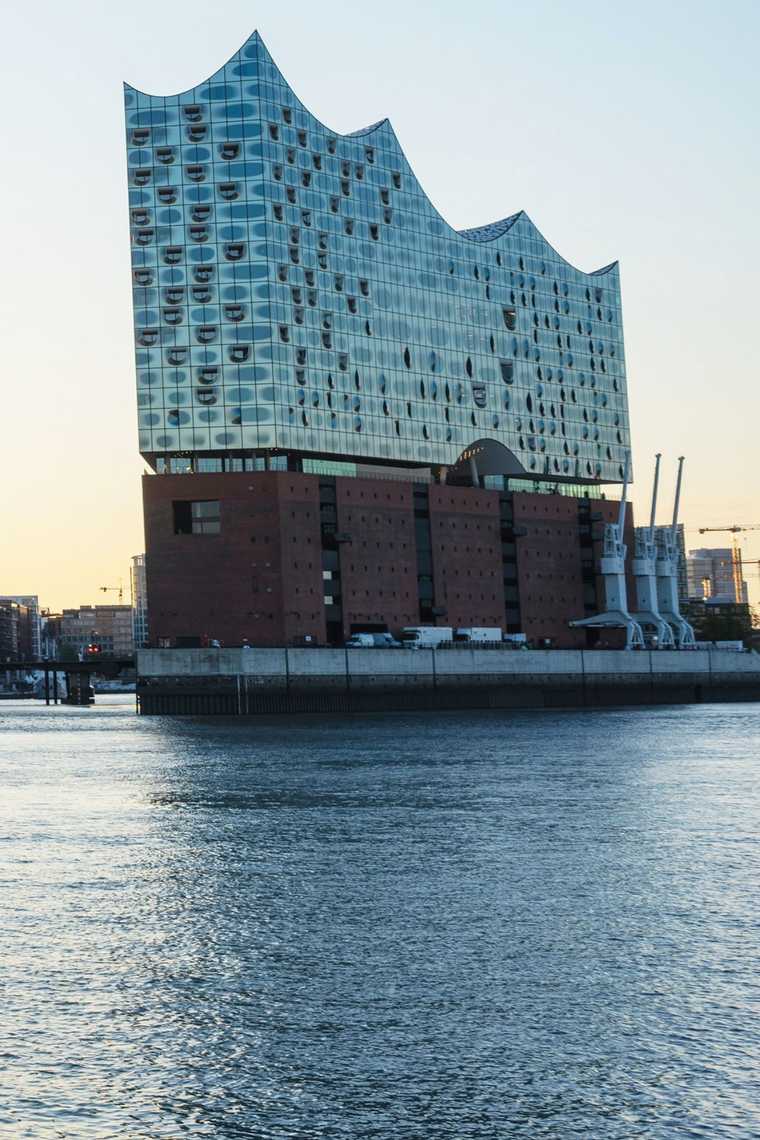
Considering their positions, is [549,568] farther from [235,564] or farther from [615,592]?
[235,564]

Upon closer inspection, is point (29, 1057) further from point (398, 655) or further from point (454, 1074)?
point (398, 655)

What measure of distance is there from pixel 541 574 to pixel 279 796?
104839mm

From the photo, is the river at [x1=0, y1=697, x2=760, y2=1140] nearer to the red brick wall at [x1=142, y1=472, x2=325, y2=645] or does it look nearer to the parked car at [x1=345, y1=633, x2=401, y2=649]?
the red brick wall at [x1=142, y1=472, x2=325, y2=645]

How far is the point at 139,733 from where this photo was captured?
90.2 m

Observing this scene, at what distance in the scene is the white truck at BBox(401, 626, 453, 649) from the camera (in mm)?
126125

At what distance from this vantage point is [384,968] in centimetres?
1770

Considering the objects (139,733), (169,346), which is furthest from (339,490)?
(139,733)

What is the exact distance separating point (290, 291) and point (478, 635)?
112 feet

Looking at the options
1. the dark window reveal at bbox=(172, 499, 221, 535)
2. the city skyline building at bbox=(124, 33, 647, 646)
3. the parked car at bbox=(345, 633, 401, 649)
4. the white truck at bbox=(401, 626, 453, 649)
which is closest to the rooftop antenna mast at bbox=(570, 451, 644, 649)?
the city skyline building at bbox=(124, 33, 647, 646)

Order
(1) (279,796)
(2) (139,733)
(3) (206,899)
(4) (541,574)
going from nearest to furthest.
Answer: (3) (206,899)
(1) (279,796)
(2) (139,733)
(4) (541,574)


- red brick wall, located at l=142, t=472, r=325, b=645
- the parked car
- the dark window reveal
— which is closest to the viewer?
red brick wall, located at l=142, t=472, r=325, b=645

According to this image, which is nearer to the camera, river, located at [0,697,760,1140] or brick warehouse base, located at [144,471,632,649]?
river, located at [0,697,760,1140]

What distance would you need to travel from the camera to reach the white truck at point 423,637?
126 m

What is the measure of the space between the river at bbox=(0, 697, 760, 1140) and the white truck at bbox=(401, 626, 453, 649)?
85.3m
